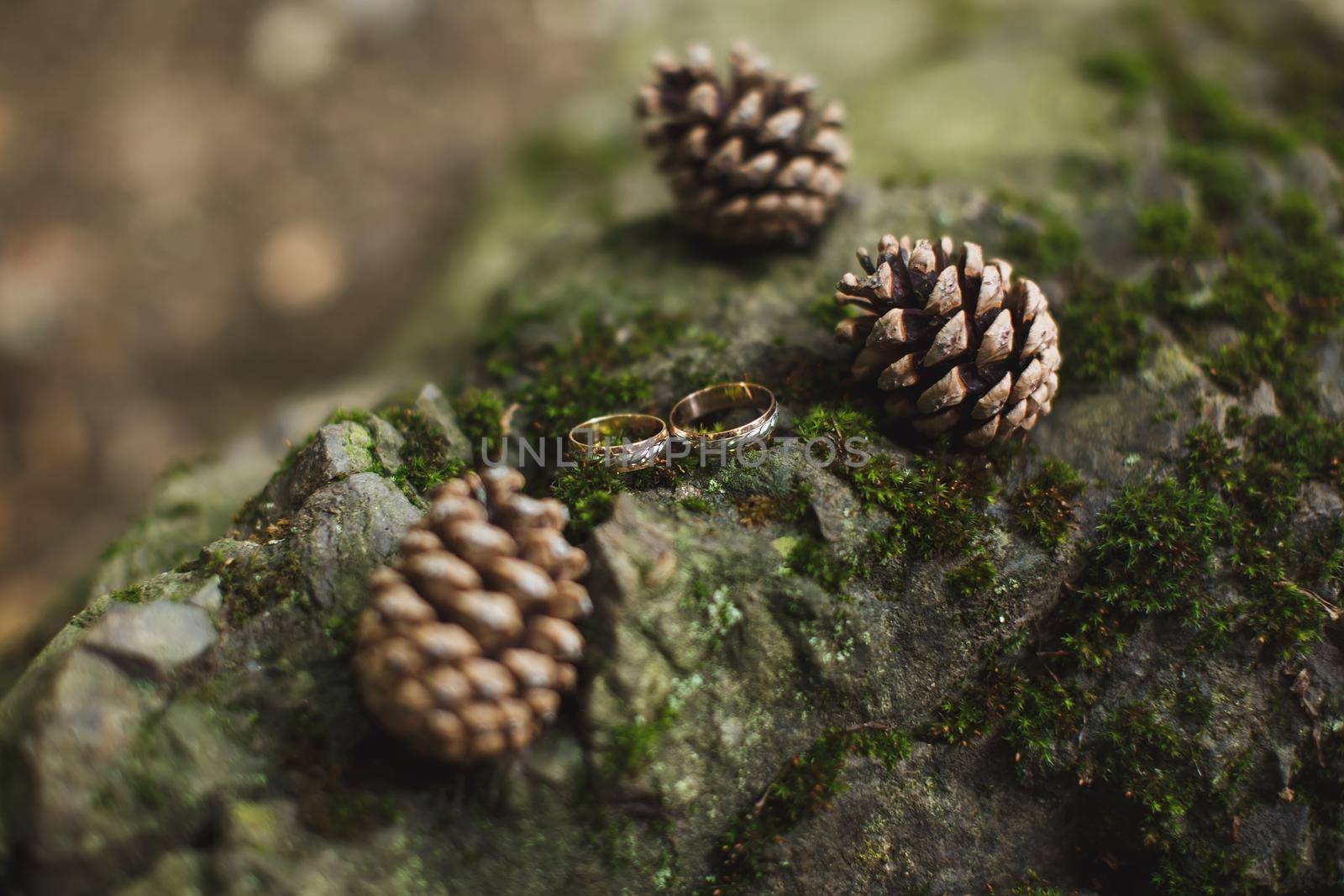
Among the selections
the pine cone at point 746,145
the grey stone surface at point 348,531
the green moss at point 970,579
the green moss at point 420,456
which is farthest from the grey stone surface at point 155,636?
the pine cone at point 746,145

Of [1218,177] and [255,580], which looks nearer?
[255,580]

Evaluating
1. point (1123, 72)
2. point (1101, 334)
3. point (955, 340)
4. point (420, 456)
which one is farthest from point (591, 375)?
point (1123, 72)

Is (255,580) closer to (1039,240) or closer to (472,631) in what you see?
(472,631)

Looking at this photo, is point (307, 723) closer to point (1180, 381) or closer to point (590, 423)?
point (590, 423)

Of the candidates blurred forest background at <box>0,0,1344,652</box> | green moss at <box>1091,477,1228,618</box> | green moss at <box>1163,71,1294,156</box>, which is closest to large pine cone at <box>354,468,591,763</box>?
green moss at <box>1091,477,1228,618</box>

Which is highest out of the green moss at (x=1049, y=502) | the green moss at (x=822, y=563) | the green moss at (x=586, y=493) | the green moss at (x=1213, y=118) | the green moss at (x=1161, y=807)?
the green moss at (x=1213, y=118)

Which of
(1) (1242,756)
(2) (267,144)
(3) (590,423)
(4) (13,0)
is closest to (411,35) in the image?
(2) (267,144)

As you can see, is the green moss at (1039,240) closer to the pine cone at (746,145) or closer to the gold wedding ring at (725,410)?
the pine cone at (746,145)

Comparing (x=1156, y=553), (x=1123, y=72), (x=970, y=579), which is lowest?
(x=1156, y=553)
